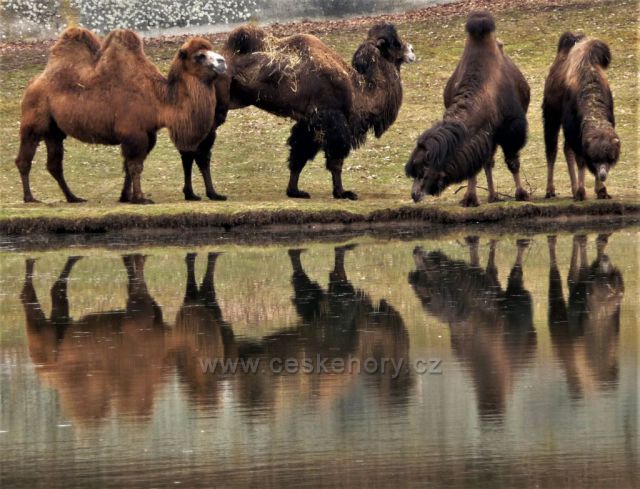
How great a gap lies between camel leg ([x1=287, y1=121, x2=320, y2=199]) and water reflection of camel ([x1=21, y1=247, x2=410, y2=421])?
5709mm

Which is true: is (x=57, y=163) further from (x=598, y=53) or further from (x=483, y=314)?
(x=483, y=314)

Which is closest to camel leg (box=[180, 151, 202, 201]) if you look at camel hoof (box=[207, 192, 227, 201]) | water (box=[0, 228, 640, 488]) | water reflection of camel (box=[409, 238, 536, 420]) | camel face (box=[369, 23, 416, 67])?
camel hoof (box=[207, 192, 227, 201])

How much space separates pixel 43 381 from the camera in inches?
426

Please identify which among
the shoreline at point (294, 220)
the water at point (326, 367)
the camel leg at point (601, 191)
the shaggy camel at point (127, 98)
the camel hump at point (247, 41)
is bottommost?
the water at point (326, 367)

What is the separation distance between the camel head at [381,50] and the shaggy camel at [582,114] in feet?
→ 7.40

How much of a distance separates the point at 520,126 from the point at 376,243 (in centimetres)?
282

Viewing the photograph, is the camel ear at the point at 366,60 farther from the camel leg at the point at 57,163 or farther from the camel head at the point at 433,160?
the camel leg at the point at 57,163

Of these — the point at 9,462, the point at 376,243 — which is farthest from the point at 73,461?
the point at 376,243

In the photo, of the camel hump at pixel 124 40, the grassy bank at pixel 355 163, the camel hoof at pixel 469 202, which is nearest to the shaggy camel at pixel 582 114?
the grassy bank at pixel 355 163

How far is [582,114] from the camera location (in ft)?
62.4

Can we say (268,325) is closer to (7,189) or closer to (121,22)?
(7,189)

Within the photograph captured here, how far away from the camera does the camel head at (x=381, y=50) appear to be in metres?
21.3

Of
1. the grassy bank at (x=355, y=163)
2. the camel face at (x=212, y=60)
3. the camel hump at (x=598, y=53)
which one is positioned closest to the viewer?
the grassy bank at (x=355, y=163)

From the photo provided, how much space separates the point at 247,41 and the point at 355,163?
3.78m
